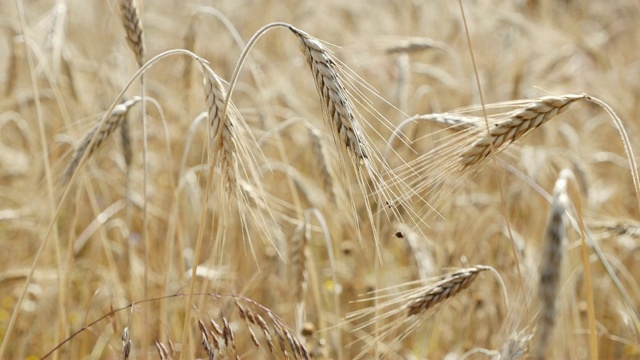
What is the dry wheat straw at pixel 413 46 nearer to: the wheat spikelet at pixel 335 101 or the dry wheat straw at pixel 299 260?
the dry wheat straw at pixel 299 260

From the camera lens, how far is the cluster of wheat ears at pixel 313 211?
61.3 inches

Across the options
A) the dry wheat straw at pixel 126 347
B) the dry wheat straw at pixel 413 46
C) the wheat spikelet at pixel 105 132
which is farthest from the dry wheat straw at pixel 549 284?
the dry wheat straw at pixel 413 46

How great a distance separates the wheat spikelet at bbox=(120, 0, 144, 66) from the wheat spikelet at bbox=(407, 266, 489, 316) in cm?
93

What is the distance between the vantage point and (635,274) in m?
3.67

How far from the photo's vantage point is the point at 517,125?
1.59 metres

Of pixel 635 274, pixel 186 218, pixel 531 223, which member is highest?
pixel 186 218

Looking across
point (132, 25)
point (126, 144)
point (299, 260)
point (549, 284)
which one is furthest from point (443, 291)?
point (126, 144)

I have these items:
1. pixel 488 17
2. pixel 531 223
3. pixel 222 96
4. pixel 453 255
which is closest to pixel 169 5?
pixel 488 17

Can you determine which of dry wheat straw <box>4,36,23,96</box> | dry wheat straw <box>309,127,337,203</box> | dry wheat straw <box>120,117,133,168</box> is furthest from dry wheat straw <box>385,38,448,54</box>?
dry wheat straw <box>4,36,23,96</box>

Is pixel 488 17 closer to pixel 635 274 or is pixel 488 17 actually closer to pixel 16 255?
pixel 635 274

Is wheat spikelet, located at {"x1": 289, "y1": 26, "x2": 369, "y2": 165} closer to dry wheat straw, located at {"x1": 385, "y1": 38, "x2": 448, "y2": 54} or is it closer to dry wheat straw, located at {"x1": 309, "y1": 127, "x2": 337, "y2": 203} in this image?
dry wheat straw, located at {"x1": 309, "y1": 127, "x2": 337, "y2": 203}

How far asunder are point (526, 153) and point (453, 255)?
76 centimetres

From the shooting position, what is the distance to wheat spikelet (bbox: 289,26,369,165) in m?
1.50

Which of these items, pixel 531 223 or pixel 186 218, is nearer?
pixel 186 218
